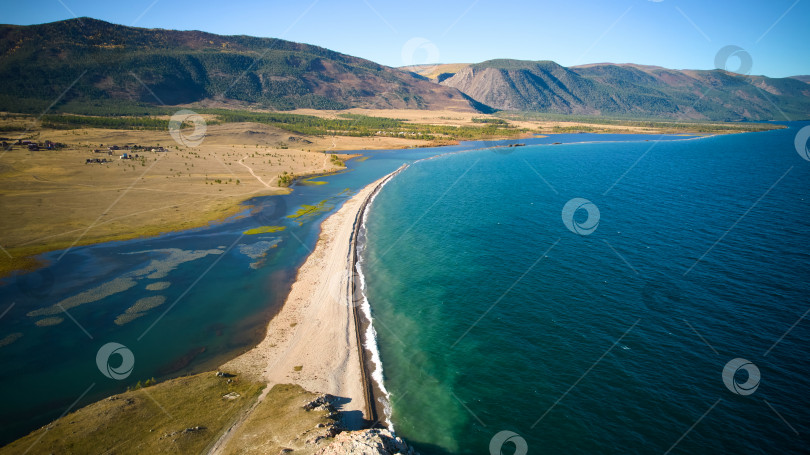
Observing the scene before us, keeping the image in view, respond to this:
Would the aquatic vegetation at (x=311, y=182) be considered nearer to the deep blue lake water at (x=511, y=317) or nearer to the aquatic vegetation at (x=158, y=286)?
the deep blue lake water at (x=511, y=317)

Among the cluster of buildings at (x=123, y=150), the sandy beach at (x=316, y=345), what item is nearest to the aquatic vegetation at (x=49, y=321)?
the sandy beach at (x=316, y=345)

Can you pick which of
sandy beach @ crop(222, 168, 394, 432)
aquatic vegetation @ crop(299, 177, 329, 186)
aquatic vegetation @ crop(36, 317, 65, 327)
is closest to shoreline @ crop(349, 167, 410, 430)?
sandy beach @ crop(222, 168, 394, 432)

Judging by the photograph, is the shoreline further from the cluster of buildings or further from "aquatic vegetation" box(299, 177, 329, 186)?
the cluster of buildings

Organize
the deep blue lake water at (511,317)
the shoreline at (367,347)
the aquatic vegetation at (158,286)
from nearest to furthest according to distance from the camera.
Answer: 1. the deep blue lake water at (511,317)
2. the shoreline at (367,347)
3. the aquatic vegetation at (158,286)

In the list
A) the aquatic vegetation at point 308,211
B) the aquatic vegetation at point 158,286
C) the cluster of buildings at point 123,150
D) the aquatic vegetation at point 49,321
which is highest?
the cluster of buildings at point 123,150

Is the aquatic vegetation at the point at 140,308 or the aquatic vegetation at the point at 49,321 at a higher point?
the aquatic vegetation at the point at 140,308

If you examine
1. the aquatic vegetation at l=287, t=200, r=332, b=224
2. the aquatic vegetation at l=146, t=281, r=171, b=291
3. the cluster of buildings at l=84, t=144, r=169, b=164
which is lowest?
the aquatic vegetation at l=146, t=281, r=171, b=291

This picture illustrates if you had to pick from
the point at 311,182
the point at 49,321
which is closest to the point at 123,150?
the point at 311,182
